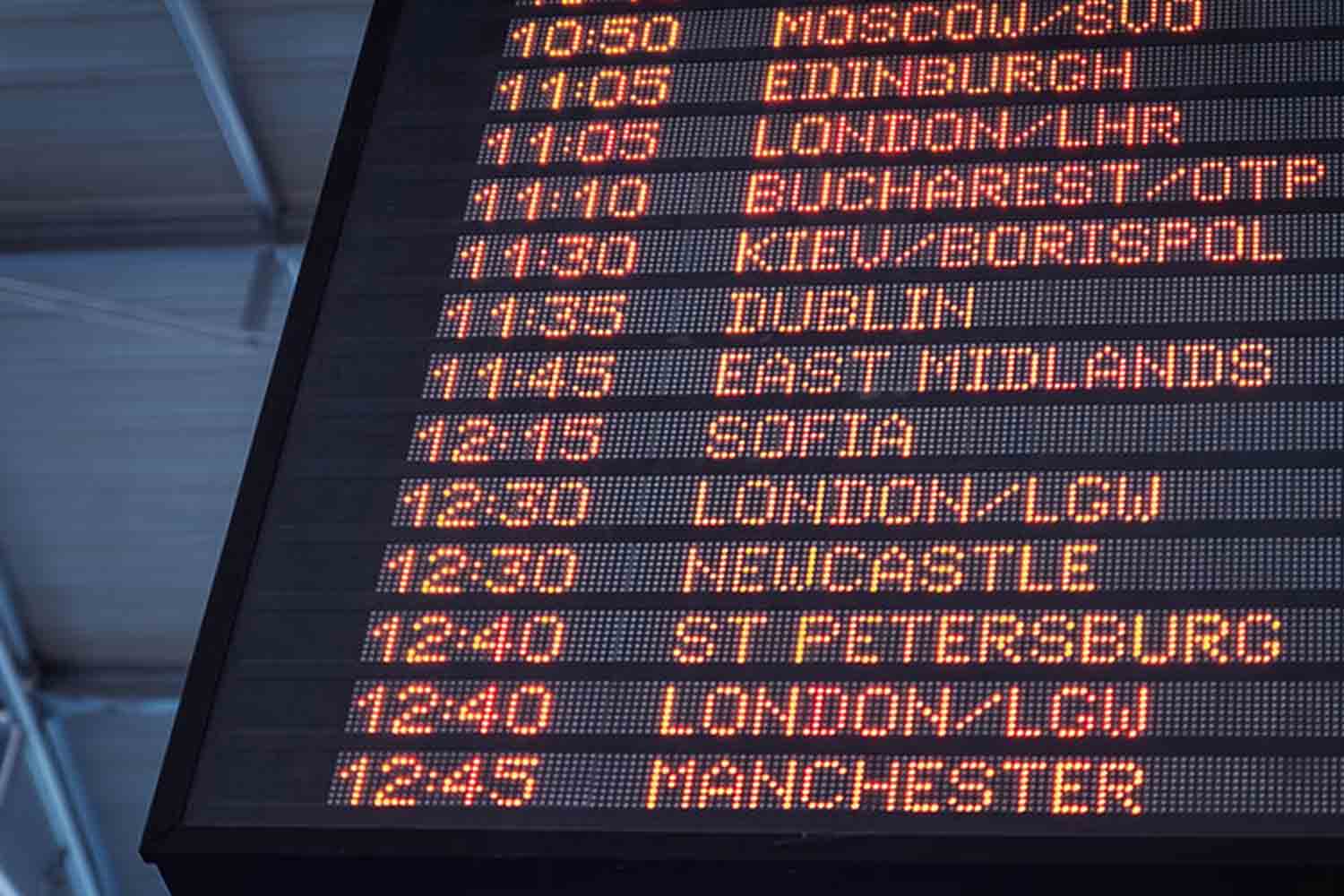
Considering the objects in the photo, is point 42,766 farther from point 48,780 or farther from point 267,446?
point 267,446

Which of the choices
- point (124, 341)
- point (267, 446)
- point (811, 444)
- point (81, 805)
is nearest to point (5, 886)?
point (81, 805)

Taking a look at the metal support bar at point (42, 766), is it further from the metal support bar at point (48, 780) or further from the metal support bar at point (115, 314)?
the metal support bar at point (115, 314)

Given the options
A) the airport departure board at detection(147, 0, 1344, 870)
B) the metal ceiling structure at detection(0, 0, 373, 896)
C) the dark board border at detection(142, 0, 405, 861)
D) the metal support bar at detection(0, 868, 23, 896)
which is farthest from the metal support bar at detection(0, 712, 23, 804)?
the airport departure board at detection(147, 0, 1344, 870)

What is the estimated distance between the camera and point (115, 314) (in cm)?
1124

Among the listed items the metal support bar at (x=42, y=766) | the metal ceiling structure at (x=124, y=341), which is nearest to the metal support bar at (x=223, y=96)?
the metal ceiling structure at (x=124, y=341)

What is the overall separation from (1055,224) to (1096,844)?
5.08 ft

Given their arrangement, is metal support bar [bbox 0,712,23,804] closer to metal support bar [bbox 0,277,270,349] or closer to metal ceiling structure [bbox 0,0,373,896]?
metal ceiling structure [bbox 0,0,373,896]

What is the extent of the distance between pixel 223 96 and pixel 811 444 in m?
5.90

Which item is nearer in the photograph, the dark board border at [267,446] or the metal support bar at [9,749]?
the dark board border at [267,446]

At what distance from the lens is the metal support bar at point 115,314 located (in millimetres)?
10945

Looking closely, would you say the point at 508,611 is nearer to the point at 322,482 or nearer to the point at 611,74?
the point at 322,482

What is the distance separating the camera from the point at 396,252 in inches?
212

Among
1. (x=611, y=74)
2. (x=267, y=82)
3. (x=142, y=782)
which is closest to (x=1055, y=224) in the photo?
(x=611, y=74)

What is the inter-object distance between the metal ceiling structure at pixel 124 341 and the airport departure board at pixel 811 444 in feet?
14.6
